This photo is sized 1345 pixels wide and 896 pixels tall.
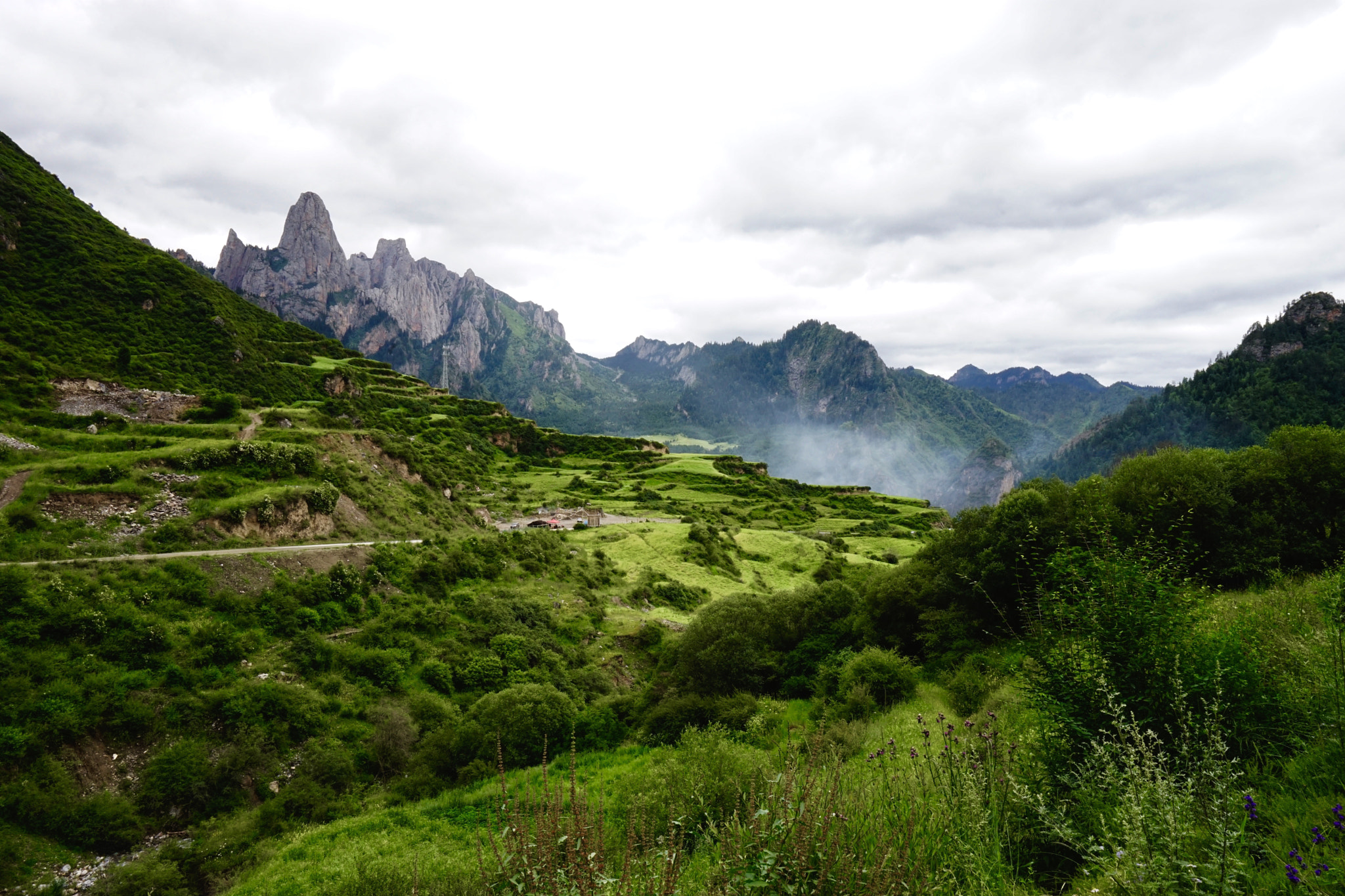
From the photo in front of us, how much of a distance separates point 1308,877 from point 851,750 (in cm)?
947

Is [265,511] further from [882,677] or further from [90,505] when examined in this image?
[882,677]

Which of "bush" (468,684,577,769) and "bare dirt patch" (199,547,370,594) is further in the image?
"bare dirt patch" (199,547,370,594)

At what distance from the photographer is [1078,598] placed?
8.21m

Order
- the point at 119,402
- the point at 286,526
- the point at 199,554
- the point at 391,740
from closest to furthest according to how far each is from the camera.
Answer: the point at 391,740, the point at 199,554, the point at 286,526, the point at 119,402

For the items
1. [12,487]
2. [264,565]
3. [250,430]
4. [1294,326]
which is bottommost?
[264,565]

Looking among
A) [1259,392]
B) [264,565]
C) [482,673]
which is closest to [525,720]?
[482,673]

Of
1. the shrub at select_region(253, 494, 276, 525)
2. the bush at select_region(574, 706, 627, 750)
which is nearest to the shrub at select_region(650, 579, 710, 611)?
the bush at select_region(574, 706, 627, 750)

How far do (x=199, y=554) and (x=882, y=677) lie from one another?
27.5m

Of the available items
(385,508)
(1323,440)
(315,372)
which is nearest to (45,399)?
(385,508)

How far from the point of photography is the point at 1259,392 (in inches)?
4998

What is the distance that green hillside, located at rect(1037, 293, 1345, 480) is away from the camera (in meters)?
117

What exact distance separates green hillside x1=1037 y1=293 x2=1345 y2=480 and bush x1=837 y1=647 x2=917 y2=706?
462ft

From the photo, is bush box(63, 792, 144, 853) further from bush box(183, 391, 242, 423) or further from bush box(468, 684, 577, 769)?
bush box(183, 391, 242, 423)

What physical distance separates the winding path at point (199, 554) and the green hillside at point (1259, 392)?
153m
